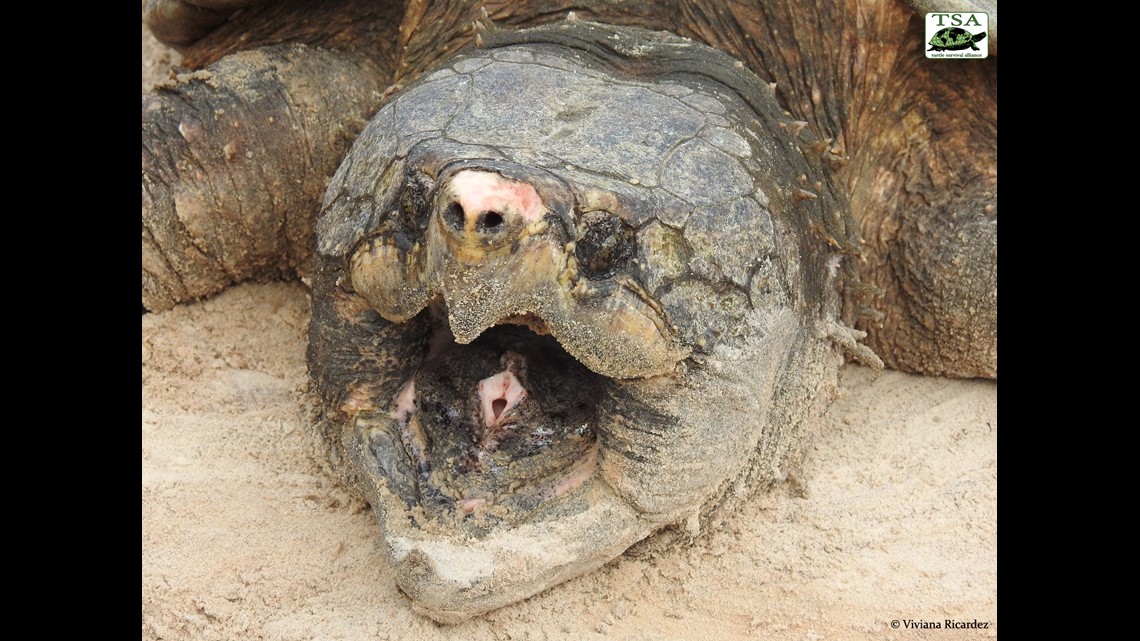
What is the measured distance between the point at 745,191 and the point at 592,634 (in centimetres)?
110

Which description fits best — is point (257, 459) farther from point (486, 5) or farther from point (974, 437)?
point (974, 437)

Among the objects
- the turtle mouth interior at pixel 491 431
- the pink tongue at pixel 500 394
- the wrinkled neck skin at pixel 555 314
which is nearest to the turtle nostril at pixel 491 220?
the wrinkled neck skin at pixel 555 314

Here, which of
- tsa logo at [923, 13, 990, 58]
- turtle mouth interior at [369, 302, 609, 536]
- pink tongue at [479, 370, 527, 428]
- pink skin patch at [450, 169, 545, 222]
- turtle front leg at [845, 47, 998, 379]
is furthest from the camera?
turtle front leg at [845, 47, 998, 379]

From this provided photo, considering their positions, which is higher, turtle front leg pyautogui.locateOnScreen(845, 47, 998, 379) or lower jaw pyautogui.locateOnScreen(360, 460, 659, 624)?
turtle front leg pyautogui.locateOnScreen(845, 47, 998, 379)

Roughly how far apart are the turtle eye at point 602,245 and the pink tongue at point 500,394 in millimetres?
450

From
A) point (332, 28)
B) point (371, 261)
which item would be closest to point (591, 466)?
point (371, 261)

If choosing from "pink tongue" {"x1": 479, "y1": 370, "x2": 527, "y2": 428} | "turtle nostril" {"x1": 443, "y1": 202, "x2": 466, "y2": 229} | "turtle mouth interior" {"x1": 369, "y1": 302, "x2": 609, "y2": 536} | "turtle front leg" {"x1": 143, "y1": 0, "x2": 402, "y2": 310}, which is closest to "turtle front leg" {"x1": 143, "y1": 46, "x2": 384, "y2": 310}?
"turtle front leg" {"x1": 143, "y1": 0, "x2": 402, "y2": 310}

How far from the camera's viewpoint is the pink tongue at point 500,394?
267 centimetres

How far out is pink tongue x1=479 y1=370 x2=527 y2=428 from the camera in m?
2.67

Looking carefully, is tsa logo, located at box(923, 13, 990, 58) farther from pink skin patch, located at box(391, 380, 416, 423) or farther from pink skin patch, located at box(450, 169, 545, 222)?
pink skin patch, located at box(391, 380, 416, 423)

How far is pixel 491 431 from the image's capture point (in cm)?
263

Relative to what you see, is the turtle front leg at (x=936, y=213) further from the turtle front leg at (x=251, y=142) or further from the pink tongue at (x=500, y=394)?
the turtle front leg at (x=251, y=142)

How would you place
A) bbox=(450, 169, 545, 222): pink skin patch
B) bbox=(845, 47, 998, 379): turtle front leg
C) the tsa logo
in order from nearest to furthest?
bbox=(450, 169, 545, 222): pink skin patch → the tsa logo → bbox=(845, 47, 998, 379): turtle front leg

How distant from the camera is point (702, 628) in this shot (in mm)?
2590
